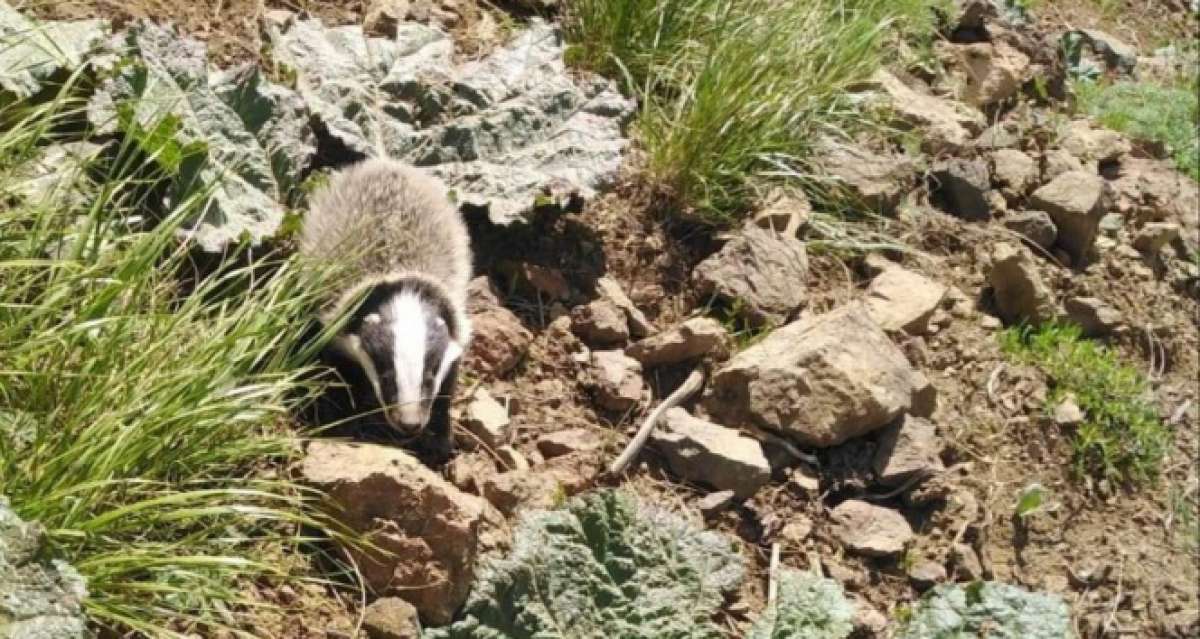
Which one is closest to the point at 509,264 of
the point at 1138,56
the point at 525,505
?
the point at 525,505

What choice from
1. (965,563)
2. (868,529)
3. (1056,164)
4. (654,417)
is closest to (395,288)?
(654,417)

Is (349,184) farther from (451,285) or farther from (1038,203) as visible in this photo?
(1038,203)

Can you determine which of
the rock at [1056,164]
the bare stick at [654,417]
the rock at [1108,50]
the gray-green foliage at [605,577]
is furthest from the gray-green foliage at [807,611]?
the rock at [1108,50]

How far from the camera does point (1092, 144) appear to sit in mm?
5645

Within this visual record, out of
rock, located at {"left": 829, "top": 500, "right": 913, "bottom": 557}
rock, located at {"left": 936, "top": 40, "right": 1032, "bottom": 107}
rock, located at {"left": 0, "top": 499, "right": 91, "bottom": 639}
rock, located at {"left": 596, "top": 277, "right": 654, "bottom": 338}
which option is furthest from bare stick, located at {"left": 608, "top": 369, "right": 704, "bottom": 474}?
rock, located at {"left": 936, "top": 40, "right": 1032, "bottom": 107}

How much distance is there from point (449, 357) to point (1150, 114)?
3358 millimetres

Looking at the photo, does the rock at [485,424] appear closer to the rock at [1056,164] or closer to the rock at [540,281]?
the rock at [540,281]

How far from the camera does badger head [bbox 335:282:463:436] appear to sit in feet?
12.2

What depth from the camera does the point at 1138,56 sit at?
658 centimetres

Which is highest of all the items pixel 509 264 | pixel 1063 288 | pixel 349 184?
pixel 349 184

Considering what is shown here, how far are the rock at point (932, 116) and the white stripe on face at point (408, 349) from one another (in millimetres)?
1982

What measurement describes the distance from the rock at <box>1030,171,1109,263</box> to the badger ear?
2298mm

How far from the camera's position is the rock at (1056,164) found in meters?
5.32

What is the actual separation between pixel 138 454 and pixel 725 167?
2236 millimetres
